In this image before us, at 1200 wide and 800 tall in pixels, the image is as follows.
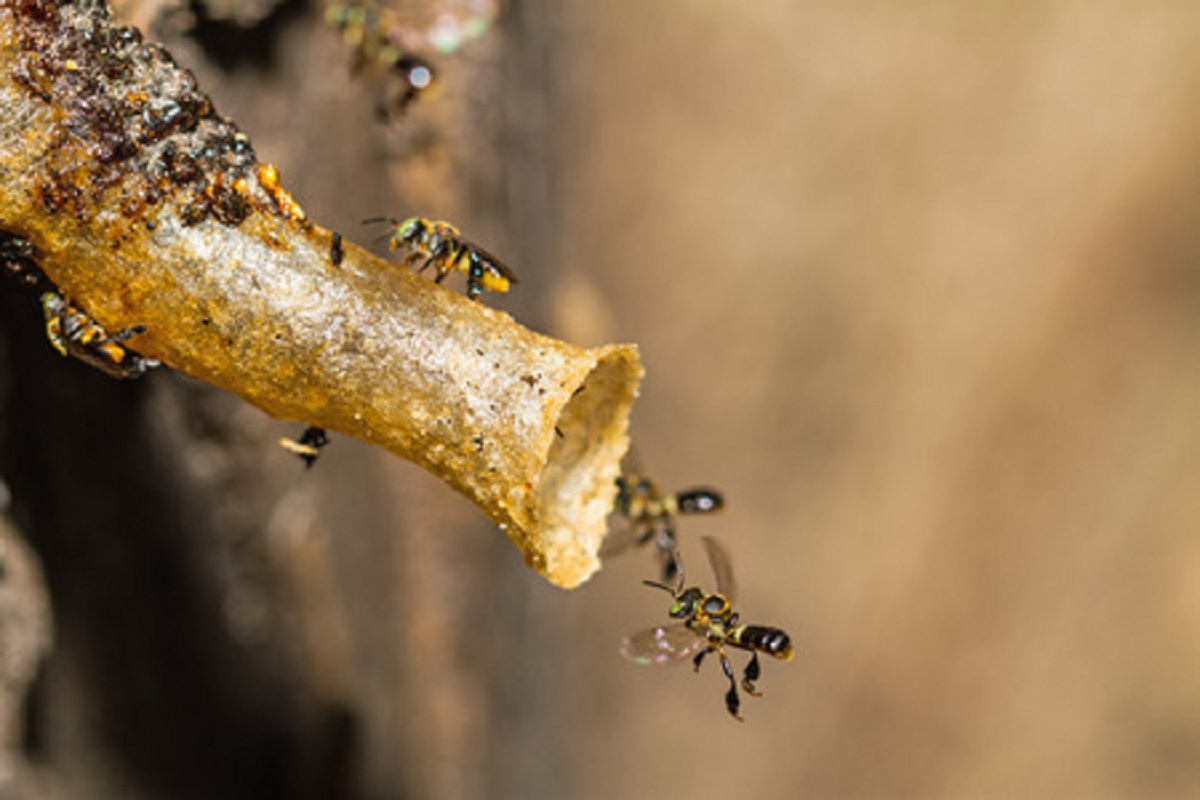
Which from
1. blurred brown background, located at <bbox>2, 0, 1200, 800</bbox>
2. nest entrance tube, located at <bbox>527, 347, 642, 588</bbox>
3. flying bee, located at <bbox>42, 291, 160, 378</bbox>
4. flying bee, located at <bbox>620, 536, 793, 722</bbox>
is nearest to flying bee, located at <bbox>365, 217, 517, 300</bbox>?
nest entrance tube, located at <bbox>527, 347, 642, 588</bbox>

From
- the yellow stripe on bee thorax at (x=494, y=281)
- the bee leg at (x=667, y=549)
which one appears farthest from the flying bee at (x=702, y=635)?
the yellow stripe on bee thorax at (x=494, y=281)

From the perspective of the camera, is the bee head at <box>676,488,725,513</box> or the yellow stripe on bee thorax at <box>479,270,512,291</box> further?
the bee head at <box>676,488,725,513</box>

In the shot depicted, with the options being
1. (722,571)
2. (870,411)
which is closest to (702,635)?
(722,571)

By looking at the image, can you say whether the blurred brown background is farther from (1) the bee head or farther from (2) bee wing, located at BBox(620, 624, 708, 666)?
(2) bee wing, located at BBox(620, 624, 708, 666)

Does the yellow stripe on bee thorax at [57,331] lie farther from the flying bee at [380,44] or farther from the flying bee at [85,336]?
the flying bee at [380,44]

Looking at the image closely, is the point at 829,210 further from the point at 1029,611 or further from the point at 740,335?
the point at 1029,611

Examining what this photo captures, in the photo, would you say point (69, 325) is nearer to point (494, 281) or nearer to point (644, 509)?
point (494, 281)

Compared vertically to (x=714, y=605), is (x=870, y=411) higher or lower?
higher

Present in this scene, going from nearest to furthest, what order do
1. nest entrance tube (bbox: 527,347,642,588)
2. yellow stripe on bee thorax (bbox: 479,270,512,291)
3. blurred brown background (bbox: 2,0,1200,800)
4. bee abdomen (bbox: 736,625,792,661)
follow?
nest entrance tube (bbox: 527,347,642,588), yellow stripe on bee thorax (bbox: 479,270,512,291), bee abdomen (bbox: 736,625,792,661), blurred brown background (bbox: 2,0,1200,800)
